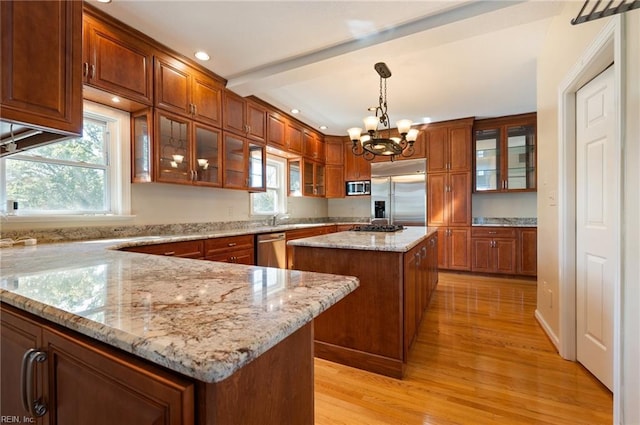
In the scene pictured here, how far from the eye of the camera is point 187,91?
3031 millimetres

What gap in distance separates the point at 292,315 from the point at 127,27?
9.77 ft

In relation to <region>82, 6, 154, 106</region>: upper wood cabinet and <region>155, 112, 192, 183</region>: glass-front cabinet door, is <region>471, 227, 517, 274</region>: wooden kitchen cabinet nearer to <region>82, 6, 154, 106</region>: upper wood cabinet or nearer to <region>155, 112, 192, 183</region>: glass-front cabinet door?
<region>155, 112, 192, 183</region>: glass-front cabinet door

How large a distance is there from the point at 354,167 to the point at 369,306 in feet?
13.7

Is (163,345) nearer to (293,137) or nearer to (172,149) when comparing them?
(172,149)

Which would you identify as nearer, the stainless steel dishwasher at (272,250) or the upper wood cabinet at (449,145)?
the stainless steel dishwasher at (272,250)

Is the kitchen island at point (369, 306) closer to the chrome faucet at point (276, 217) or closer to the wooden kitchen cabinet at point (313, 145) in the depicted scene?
the chrome faucet at point (276, 217)

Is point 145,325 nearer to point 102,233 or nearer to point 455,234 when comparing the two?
point 102,233

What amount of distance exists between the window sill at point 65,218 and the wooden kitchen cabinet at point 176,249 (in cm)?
60

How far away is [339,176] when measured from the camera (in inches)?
236

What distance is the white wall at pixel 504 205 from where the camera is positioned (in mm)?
5027

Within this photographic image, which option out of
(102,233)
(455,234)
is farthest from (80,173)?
(455,234)

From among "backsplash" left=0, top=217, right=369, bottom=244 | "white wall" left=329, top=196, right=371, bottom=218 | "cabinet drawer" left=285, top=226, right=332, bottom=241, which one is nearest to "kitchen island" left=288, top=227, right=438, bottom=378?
"backsplash" left=0, top=217, right=369, bottom=244

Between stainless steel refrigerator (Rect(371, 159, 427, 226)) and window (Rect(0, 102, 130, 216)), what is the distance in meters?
3.95

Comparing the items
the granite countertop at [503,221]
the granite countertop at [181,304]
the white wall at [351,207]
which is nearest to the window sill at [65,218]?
the granite countertop at [181,304]
